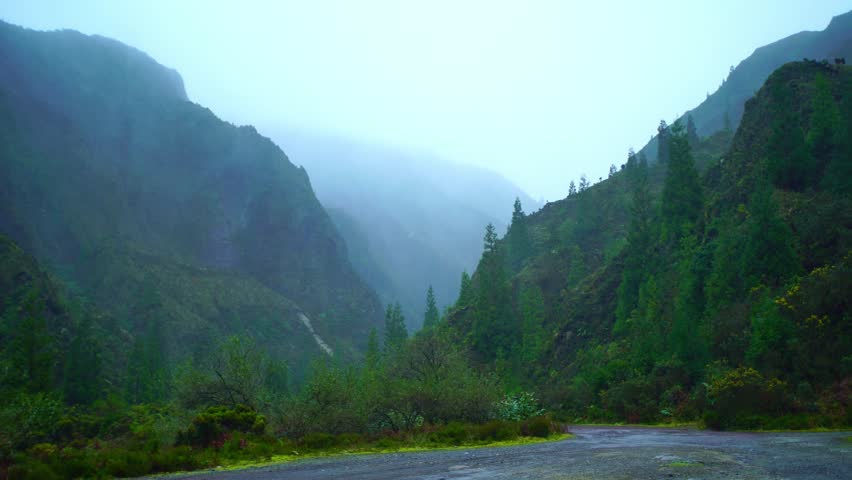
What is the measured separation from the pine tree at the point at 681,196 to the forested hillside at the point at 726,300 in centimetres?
17

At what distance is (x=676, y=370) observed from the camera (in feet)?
134

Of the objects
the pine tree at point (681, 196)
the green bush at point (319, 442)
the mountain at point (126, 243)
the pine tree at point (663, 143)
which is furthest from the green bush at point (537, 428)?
the pine tree at point (663, 143)

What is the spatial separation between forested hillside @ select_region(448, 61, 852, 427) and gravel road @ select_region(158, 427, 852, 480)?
31.5ft

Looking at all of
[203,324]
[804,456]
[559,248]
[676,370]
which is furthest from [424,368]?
[203,324]

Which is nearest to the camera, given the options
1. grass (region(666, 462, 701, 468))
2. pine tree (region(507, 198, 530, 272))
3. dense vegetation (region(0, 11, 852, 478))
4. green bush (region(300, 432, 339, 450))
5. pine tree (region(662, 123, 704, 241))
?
grass (region(666, 462, 701, 468))

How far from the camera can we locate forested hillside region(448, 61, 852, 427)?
29.8 m

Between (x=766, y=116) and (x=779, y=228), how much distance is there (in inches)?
1088

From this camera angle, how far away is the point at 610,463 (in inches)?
618

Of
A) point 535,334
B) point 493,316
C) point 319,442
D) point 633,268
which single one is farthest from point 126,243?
point 319,442

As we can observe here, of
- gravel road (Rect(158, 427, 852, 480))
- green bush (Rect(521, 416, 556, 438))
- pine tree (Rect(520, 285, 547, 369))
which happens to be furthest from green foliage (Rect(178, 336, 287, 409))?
pine tree (Rect(520, 285, 547, 369))

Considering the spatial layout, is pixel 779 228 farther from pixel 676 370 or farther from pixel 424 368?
pixel 424 368

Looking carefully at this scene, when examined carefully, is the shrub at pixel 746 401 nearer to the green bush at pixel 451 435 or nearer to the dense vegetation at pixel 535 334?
the dense vegetation at pixel 535 334

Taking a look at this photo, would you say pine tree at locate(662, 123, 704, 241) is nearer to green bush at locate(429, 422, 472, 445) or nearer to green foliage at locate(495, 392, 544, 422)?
green foliage at locate(495, 392, 544, 422)

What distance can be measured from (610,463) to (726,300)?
33434 millimetres
